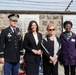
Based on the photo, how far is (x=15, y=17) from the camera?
21.6ft

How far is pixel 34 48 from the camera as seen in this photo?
6758mm

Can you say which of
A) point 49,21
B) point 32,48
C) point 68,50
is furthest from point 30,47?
point 49,21

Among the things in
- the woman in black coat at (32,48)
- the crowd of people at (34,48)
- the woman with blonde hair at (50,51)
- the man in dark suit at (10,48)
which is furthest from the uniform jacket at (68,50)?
the man in dark suit at (10,48)

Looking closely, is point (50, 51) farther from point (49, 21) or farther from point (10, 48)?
point (49, 21)

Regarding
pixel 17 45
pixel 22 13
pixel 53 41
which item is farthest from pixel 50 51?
pixel 22 13

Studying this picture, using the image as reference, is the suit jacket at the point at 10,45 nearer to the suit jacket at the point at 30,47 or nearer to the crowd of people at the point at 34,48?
the crowd of people at the point at 34,48

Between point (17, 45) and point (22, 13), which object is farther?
point (22, 13)

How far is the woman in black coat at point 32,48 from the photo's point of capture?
22.1ft

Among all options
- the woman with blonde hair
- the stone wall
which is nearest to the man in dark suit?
the woman with blonde hair

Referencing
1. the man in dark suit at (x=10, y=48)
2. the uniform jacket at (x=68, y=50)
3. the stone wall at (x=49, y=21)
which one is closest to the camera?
the man in dark suit at (x=10, y=48)

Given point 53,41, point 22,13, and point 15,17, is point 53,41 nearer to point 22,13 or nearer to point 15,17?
point 15,17

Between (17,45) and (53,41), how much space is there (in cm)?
80

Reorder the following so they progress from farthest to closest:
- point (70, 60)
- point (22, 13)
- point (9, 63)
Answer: point (22, 13) < point (70, 60) < point (9, 63)

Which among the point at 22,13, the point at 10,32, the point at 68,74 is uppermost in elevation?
the point at 22,13
